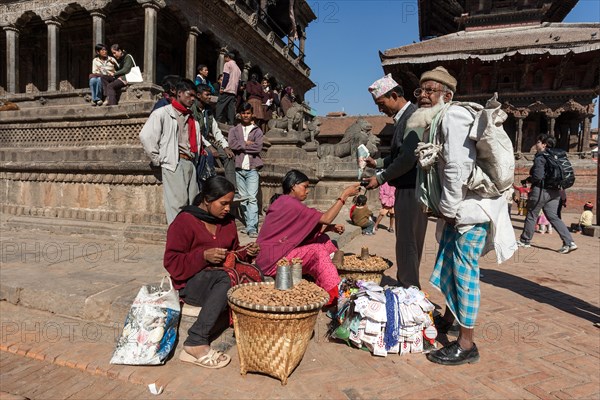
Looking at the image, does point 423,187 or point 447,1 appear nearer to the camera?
point 423,187

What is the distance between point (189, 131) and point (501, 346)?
12.5 ft

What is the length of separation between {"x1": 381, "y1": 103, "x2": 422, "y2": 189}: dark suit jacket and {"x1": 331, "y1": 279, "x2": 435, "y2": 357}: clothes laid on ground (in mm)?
966

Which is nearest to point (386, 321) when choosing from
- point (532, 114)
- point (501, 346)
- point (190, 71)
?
point (501, 346)

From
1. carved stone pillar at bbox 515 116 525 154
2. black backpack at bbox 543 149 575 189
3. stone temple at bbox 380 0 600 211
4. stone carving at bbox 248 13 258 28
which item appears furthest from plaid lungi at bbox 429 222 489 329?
carved stone pillar at bbox 515 116 525 154

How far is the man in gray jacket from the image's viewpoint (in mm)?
4027

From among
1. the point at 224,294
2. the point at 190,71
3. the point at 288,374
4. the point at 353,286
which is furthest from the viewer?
the point at 190,71

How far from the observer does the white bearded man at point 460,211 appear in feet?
7.90

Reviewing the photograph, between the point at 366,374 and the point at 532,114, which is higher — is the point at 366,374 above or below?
below

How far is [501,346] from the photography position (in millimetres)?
2844

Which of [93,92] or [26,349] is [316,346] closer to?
[26,349]

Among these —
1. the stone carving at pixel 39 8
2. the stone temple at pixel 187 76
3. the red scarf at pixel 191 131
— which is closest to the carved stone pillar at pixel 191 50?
the stone temple at pixel 187 76

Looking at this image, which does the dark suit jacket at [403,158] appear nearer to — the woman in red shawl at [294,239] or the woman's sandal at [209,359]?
the woman in red shawl at [294,239]

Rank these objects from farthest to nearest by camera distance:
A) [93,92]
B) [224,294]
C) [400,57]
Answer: [400,57] < [93,92] < [224,294]

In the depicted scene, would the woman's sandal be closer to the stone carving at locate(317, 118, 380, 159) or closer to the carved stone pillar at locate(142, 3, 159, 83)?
the stone carving at locate(317, 118, 380, 159)
